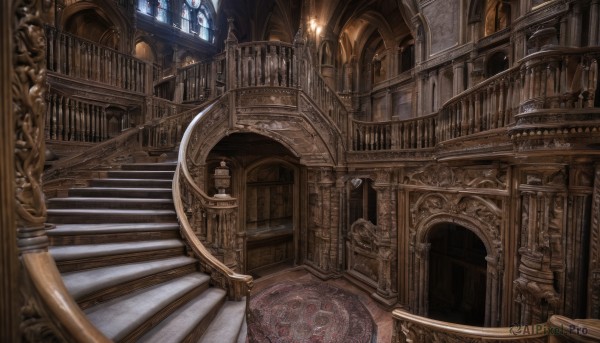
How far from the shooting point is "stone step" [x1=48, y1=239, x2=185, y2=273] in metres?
2.46

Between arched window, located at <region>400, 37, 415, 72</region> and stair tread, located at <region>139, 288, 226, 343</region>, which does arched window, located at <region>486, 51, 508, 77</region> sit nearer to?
arched window, located at <region>400, 37, 415, 72</region>

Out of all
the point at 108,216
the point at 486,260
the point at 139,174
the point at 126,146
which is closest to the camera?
the point at 108,216

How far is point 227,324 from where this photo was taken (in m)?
2.81

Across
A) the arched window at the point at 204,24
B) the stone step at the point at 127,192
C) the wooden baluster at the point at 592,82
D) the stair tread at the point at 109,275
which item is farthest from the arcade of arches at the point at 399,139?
the arched window at the point at 204,24

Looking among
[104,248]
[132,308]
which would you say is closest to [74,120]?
[104,248]

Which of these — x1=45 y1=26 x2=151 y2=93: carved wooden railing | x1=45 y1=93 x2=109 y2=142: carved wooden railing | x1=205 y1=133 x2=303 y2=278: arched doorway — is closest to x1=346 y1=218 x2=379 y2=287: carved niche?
x1=205 y1=133 x2=303 y2=278: arched doorway

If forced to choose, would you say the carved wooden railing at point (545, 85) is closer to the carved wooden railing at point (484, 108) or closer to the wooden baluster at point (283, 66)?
the carved wooden railing at point (484, 108)

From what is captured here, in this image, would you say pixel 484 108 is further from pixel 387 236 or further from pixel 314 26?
pixel 314 26

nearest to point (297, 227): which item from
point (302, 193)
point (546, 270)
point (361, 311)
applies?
point (302, 193)

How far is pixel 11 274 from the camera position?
1.18 meters

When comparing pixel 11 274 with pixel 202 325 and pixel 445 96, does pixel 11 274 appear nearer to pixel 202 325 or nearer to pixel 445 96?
pixel 202 325

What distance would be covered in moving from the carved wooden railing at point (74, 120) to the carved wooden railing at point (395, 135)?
23.3 ft

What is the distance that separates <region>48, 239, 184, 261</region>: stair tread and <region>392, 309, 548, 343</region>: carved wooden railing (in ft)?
11.5

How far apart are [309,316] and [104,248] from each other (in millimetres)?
4945
